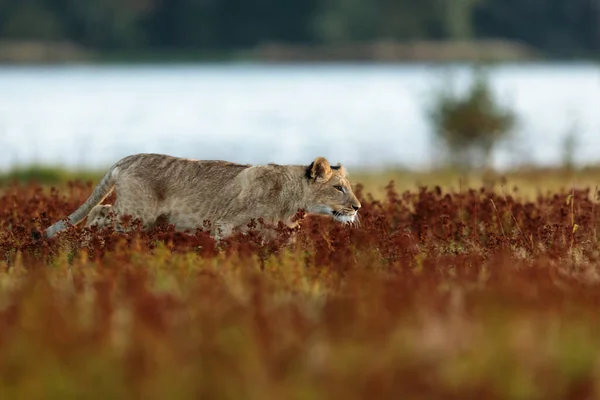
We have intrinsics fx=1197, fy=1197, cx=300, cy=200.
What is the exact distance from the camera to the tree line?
87500 mm

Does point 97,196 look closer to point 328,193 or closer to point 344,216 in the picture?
point 328,193

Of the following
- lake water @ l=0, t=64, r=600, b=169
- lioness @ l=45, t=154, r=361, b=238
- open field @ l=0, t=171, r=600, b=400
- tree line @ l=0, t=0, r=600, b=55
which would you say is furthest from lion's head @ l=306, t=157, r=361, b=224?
tree line @ l=0, t=0, r=600, b=55

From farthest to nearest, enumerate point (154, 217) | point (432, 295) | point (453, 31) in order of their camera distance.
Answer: point (453, 31)
point (154, 217)
point (432, 295)

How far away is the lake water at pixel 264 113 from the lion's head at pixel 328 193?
13.7 m

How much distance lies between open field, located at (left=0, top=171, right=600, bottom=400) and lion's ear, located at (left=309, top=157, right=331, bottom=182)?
2.46ft

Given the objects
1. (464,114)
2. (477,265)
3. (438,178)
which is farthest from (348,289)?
(464,114)

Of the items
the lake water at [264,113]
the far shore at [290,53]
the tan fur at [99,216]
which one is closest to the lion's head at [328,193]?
the tan fur at [99,216]

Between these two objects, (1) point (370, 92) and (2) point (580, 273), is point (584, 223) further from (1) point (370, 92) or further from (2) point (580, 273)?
(1) point (370, 92)

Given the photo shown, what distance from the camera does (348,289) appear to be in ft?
24.0

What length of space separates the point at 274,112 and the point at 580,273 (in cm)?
5082

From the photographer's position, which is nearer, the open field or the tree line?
the open field

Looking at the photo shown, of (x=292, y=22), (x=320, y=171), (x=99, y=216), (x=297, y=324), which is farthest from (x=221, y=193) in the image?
(x=292, y=22)

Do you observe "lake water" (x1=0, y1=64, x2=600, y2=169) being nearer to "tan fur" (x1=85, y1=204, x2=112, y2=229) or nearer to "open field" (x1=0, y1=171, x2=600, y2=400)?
"tan fur" (x1=85, y1=204, x2=112, y2=229)

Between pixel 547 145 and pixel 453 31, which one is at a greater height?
pixel 453 31
